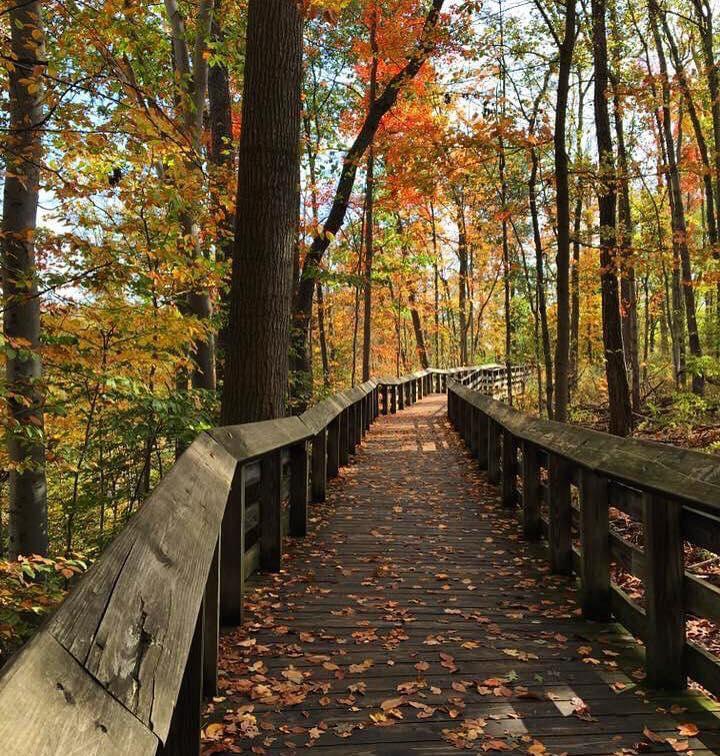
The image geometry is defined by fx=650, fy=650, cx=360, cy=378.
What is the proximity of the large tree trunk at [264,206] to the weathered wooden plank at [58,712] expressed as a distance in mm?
5463

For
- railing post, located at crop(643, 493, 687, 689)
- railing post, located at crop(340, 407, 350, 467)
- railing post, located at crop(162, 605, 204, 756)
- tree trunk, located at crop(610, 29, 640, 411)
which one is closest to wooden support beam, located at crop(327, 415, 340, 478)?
railing post, located at crop(340, 407, 350, 467)

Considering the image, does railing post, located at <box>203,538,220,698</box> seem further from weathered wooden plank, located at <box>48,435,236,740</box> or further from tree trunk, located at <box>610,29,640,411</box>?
tree trunk, located at <box>610,29,640,411</box>

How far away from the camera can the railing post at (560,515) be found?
511cm

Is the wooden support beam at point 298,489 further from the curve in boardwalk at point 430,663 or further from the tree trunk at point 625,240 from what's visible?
the tree trunk at point 625,240

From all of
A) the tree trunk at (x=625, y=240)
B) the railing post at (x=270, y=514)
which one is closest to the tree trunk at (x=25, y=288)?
the railing post at (x=270, y=514)

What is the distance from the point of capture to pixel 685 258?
15.0 meters

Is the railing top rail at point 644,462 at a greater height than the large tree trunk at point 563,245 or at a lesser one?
lesser

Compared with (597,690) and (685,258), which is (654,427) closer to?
(685,258)

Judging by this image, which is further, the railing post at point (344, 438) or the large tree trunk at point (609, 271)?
the railing post at point (344, 438)

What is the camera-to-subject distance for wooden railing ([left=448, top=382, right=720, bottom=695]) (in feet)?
9.86

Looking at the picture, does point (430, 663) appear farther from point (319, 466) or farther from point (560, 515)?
point (319, 466)

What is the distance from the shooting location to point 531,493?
6.49 meters

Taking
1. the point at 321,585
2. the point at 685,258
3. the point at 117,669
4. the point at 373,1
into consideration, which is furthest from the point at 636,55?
the point at 117,669

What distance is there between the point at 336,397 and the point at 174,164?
404 cm
